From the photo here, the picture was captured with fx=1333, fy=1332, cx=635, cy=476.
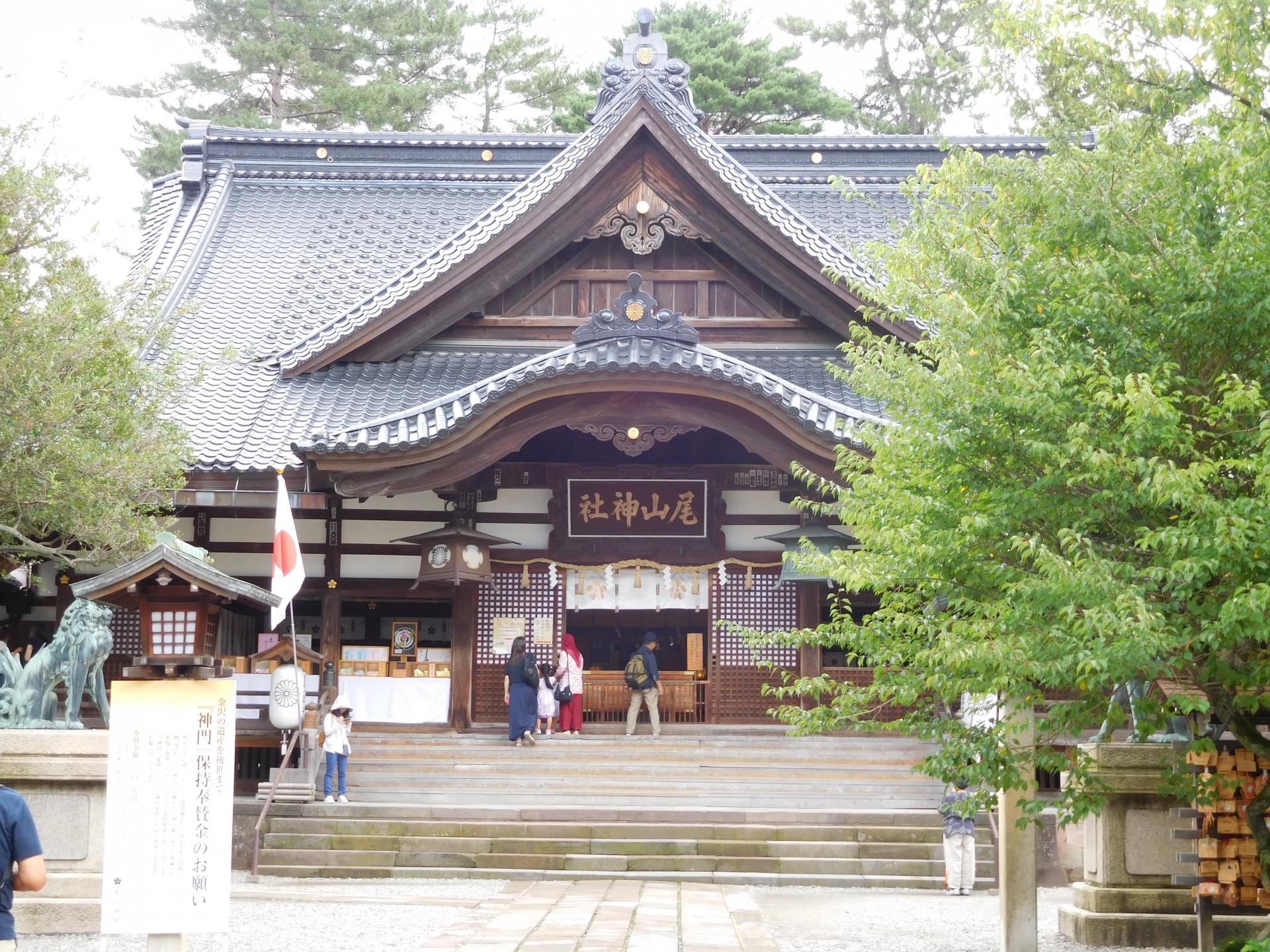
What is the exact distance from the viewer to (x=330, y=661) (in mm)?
16547

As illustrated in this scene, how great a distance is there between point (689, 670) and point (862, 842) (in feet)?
19.2

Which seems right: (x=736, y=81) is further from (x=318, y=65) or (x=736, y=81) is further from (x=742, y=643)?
(x=742, y=643)

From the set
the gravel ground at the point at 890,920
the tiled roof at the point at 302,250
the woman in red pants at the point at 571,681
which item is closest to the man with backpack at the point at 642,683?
the woman in red pants at the point at 571,681

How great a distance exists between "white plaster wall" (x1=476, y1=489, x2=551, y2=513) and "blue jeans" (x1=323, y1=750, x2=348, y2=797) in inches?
193

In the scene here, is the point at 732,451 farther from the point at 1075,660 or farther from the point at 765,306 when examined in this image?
the point at 1075,660

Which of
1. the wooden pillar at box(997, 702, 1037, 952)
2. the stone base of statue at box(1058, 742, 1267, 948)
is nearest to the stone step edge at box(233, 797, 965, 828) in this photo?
the stone base of statue at box(1058, 742, 1267, 948)

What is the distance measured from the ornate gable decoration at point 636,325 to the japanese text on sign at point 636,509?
241cm

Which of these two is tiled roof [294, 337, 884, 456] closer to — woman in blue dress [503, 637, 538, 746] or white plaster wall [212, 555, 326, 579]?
white plaster wall [212, 555, 326, 579]

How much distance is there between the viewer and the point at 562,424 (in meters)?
16.6

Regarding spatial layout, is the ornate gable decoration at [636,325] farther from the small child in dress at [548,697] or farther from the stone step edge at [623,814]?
the stone step edge at [623,814]

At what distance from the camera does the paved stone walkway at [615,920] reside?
9.07m

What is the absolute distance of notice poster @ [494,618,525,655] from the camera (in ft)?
58.5

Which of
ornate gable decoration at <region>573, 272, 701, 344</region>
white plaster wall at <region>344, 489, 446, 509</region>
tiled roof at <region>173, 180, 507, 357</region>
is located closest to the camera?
ornate gable decoration at <region>573, 272, 701, 344</region>

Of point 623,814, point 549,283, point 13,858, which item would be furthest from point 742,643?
point 13,858
